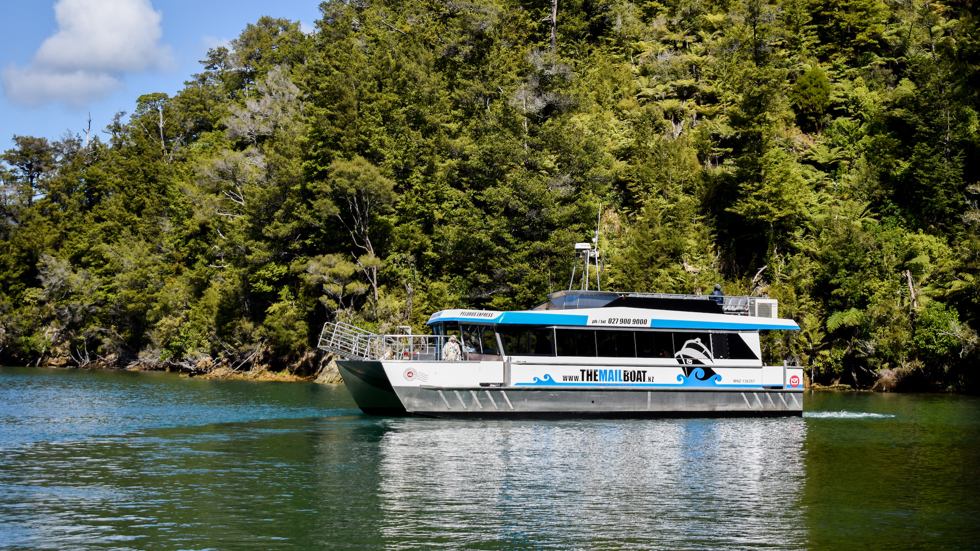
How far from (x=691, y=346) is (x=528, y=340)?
595 cm

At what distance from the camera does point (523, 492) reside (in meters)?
16.0

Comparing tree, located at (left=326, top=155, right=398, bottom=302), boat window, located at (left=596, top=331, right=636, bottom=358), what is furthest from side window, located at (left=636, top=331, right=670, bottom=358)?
tree, located at (left=326, top=155, right=398, bottom=302)

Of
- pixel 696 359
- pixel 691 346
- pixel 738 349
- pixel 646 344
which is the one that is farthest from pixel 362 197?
pixel 738 349

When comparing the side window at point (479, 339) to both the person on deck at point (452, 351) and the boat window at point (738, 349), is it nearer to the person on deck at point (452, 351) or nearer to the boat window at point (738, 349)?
the person on deck at point (452, 351)

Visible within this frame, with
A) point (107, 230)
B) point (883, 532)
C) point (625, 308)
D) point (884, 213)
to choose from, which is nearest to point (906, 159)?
point (884, 213)

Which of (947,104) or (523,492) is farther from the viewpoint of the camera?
(947,104)

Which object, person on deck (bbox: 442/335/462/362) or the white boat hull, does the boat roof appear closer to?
person on deck (bbox: 442/335/462/362)

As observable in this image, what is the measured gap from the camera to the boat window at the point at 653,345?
28.3 metres

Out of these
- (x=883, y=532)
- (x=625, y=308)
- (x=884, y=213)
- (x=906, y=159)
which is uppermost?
(x=906, y=159)

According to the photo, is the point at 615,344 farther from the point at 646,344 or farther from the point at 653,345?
the point at 653,345

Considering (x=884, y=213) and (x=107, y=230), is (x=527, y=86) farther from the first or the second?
(x=107, y=230)

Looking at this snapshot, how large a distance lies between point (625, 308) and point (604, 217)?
85.4 ft

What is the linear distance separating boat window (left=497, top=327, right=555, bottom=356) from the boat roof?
33cm

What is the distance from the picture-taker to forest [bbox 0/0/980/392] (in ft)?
143
